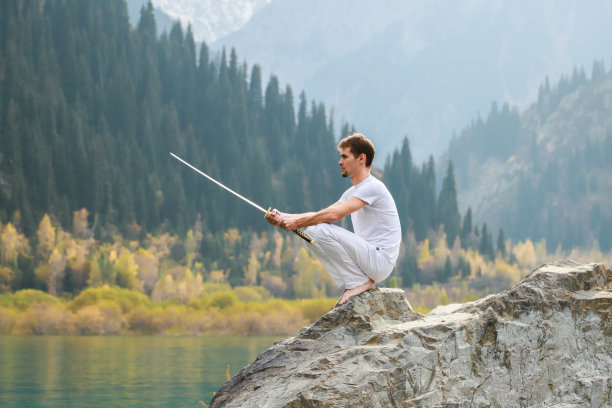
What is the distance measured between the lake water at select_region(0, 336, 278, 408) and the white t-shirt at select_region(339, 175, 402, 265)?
17.5 metres

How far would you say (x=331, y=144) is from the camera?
152 meters

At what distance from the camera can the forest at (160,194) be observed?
84875mm

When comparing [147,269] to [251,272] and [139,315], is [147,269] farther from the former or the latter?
[251,272]

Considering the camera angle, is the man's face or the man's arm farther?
the man's face

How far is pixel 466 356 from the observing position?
11.1m

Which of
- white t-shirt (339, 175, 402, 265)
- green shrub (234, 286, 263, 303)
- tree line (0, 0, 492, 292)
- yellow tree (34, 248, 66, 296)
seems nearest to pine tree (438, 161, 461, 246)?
tree line (0, 0, 492, 292)

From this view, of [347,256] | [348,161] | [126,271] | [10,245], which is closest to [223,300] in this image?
[126,271]

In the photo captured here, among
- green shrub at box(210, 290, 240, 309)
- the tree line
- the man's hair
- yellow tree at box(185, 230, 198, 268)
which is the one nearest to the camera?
the man's hair

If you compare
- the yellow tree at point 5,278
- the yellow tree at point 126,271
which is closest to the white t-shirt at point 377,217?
the yellow tree at point 5,278

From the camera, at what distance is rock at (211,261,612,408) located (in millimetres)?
10844

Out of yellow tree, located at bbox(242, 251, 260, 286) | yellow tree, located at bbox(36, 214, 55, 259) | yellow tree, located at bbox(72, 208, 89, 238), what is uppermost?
yellow tree, located at bbox(72, 208, 89, 238)

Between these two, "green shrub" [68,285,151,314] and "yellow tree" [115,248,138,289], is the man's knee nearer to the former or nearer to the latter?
"green shrub" [68,285,151,314]

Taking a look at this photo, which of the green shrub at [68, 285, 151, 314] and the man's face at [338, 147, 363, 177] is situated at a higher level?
the green shrub at [68, 285, 151, 314]

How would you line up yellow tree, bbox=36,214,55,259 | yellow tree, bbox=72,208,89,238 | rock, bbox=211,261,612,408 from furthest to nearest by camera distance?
yellow tree, bbox=72,208,89,238, yellow tree, bbox=36,214,55,259, rock, bbox=211,261,612,408
